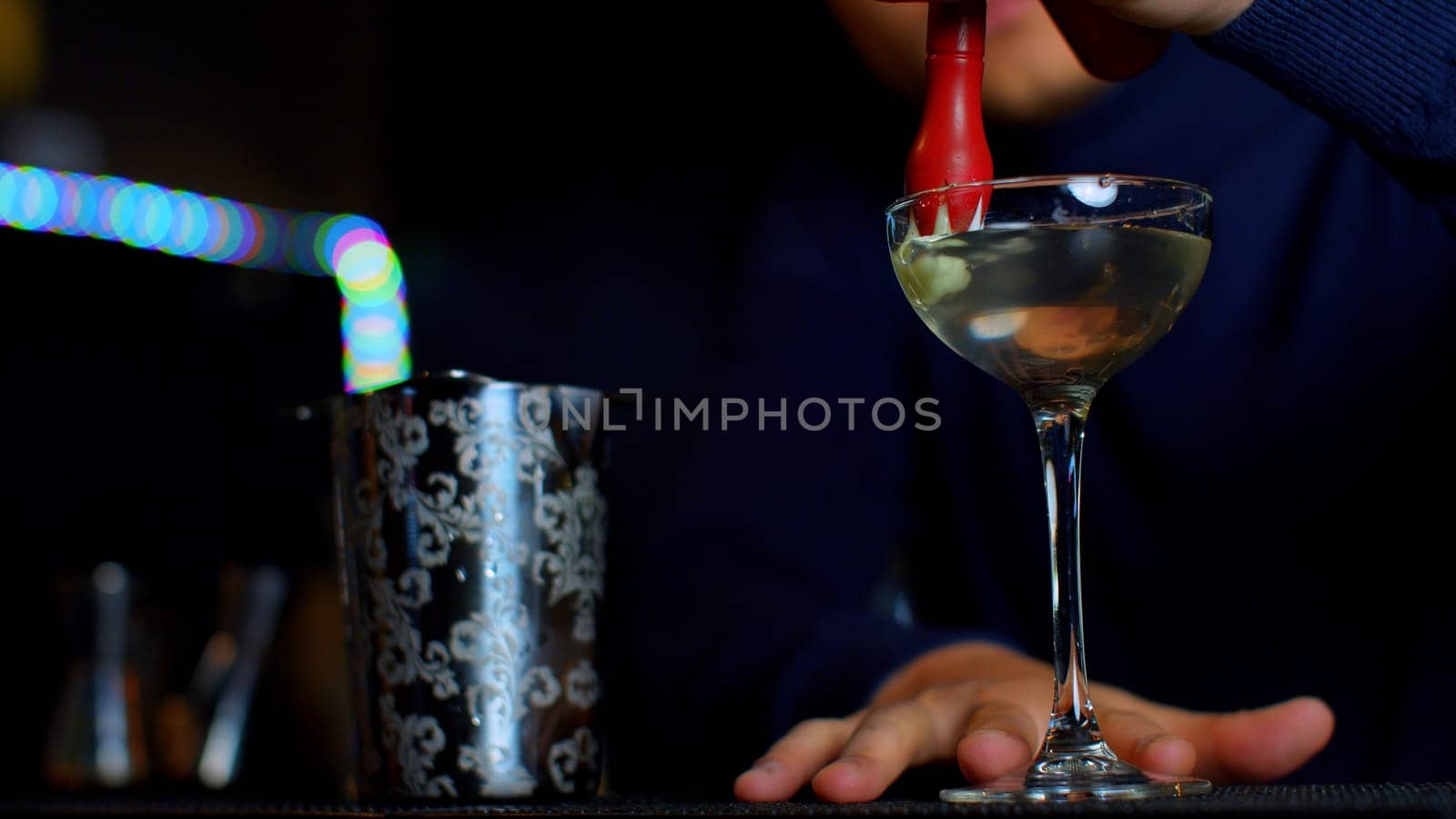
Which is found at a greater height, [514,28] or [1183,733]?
[514,28]

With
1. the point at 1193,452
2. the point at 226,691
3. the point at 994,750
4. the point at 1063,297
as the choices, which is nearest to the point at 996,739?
the point at 994,750

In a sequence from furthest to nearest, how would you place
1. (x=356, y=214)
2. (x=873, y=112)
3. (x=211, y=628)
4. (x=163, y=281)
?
(x=356, y=214) < (x=163, y=281) < (x=211, y=628) < (x=873, y=112)

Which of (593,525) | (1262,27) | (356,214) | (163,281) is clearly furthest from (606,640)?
(356,214)

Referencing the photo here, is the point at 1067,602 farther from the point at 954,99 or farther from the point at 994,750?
the point at 954,99

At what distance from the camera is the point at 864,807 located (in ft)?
1.50

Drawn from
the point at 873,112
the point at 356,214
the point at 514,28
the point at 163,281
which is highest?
the point at 514,28

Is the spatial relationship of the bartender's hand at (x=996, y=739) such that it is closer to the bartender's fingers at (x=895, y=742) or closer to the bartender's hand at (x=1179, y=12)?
the bartender's fingers at (x=895, y=742)

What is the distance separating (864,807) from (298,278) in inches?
98.5

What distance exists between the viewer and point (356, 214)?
2.94m

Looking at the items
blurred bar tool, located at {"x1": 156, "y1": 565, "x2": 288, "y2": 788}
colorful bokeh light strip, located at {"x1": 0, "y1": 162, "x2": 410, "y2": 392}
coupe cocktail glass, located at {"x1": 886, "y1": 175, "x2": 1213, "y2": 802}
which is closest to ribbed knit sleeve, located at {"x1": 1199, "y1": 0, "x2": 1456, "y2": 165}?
coupe cocktail glass, located at {"x1": 886, "y1": 175, "x2": 1213, "y2": 802}

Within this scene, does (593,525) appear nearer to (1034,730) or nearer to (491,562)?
(491,562)

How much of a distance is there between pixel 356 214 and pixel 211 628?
0.98 metres

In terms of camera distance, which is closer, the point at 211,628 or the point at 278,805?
the point at 278,805

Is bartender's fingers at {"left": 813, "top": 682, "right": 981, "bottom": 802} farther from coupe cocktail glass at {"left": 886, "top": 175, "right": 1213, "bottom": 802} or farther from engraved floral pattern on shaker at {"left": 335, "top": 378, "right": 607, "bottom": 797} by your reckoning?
engraved floral pattern on shaker at {"left": 335, "top": 378, "right": 607, "bottom": 797}
